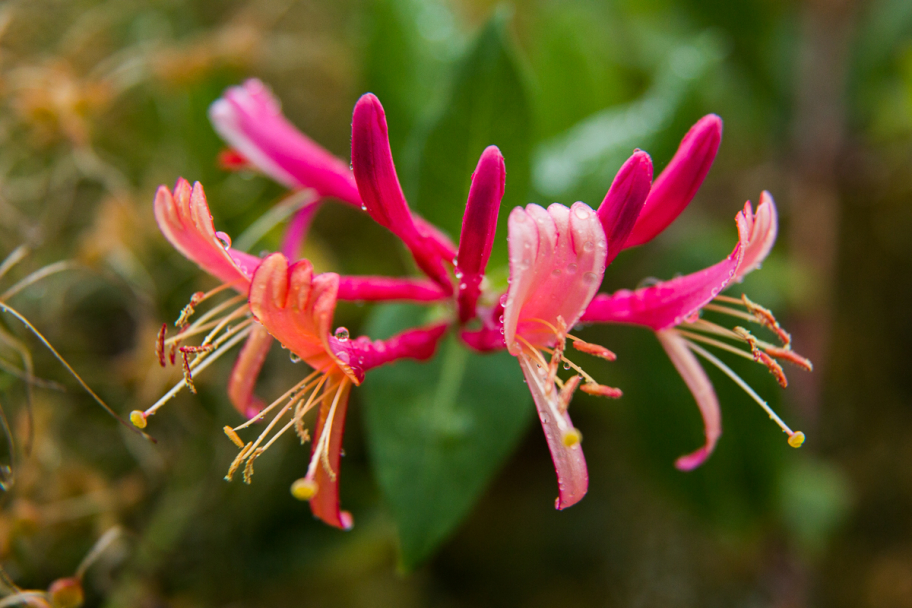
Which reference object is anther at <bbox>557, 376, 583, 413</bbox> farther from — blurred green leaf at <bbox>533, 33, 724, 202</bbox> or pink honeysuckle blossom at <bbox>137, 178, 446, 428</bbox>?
blurred green leaf at <bbox>533, 33, 724, 202</bbox>

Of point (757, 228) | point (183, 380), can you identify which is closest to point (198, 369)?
point (183, 380)

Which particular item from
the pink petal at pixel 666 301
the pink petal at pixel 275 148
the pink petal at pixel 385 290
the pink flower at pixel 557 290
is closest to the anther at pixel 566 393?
the pink flower at pixel 557 290

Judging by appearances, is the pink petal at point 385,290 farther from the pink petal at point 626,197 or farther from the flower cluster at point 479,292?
the pink petal at point 626,197

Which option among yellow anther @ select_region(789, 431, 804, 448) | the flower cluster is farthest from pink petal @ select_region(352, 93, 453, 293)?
yellow anther @ select_region(789, 431, 804, 448)

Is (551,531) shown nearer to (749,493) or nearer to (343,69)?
(749,493)

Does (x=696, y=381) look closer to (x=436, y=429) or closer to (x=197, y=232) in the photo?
(x=436, y=429)

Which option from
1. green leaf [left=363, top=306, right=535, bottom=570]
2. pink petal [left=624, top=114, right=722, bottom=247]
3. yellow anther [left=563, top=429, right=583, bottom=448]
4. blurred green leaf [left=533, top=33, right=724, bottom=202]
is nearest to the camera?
yellow anther [left=563, top=429, right=583, bottom=448]
